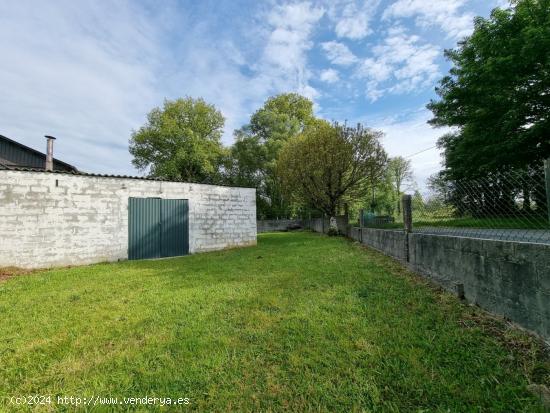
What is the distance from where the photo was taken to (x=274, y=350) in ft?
8.14

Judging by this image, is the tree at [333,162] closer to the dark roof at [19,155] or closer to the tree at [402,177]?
the dark roof at [19,155]

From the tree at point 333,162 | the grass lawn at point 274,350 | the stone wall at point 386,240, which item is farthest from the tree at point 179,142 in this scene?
the grass lawn at point 274,350

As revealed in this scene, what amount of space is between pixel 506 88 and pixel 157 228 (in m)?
16.2

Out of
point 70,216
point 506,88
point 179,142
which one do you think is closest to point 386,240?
point 70,216

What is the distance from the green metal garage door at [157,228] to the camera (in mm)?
8625

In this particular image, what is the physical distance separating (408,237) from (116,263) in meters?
8.06

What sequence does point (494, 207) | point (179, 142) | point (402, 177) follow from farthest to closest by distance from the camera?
point (402, 177) → point (179, 142) → point (494, 207)

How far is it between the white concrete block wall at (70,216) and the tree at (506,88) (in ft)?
46.2

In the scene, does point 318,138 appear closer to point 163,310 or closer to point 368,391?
point 163,310

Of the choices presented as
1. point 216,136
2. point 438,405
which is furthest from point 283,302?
point 216,136

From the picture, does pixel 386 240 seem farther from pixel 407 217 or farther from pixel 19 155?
pixel 19 155

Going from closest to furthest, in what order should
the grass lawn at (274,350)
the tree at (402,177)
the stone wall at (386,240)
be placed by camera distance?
the grass lawn at (274,350) → the stone wall at (386,240) → the tree at (402,177)

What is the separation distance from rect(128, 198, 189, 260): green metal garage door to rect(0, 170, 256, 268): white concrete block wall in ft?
0.57

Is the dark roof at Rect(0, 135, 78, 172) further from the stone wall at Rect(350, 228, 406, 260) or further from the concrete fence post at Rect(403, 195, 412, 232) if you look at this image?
the concrete fence post at Rect(403, 195, 412, 232)
